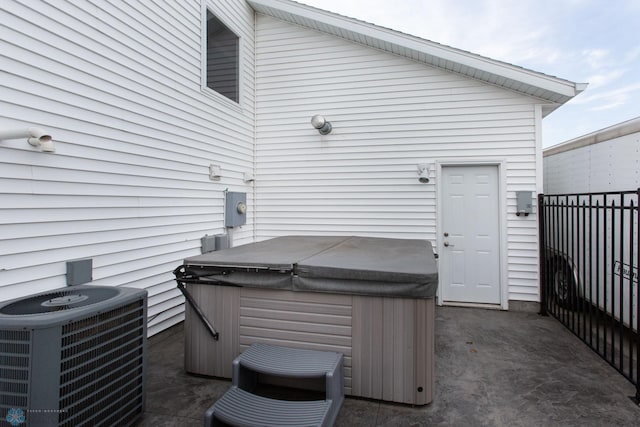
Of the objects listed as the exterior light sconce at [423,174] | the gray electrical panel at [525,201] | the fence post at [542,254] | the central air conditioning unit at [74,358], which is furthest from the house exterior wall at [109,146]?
the fence post at [542,254]

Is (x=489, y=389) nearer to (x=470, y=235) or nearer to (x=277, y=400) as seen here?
(x=277, y=400)

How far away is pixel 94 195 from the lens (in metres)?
2.86

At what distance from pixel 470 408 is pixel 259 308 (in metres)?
1.73

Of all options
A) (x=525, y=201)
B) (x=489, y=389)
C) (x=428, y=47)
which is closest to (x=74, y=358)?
(x=489, y=389)

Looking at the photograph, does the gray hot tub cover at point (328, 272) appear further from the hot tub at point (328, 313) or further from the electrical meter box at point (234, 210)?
the electrical meter box at point (234, 210)

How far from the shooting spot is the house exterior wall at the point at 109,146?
228 centimetres

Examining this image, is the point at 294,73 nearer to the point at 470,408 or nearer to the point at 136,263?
the point at 136,263

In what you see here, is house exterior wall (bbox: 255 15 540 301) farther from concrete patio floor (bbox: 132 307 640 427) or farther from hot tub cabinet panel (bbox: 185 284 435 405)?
hot tub cabinet panel (bbox: 185 284 435 405)

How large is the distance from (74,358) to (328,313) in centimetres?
154

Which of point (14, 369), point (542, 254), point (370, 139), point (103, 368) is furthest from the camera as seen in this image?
point (370, 139)

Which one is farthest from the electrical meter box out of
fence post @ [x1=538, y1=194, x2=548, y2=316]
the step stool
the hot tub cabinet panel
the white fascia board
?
fence post @ [x1=538, y1=194, x2=548, y2=316]

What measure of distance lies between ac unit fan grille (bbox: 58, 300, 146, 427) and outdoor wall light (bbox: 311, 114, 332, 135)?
3779 millimetres

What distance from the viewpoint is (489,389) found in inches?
102

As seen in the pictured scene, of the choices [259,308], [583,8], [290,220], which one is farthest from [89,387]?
[583,8]
